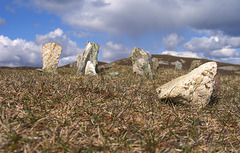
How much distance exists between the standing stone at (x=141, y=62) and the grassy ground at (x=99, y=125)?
5612mm

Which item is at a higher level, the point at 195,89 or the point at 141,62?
the point at 141,62

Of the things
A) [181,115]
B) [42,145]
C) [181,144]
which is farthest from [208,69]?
[42,145]

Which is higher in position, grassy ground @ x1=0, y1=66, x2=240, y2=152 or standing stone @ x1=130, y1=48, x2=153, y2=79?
standing stone @ x1=130, y1=48, x2=153, y2=79

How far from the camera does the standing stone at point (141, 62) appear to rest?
412 inches

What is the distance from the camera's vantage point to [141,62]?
36.0 feet

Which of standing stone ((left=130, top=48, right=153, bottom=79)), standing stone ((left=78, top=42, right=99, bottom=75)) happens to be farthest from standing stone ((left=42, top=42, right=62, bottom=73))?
standing stone ((left=130, top=48, right=153, bottom=79))

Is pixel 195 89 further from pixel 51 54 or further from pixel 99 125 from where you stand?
pixel 51 54

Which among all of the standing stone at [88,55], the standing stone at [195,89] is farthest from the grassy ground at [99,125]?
the standing stone at [88,55]

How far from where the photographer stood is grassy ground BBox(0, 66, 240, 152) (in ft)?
9.24

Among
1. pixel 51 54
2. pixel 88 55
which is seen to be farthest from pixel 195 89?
pixel 51 54

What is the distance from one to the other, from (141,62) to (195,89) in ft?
20.5

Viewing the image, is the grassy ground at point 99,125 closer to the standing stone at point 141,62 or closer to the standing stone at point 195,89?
the standing stone at point 195,89

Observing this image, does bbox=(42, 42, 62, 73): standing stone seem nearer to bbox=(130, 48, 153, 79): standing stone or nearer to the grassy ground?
bbox=(130, 48, 153, 79): standing stone

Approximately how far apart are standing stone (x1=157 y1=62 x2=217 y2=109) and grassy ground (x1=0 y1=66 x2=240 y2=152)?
0.72 ft
